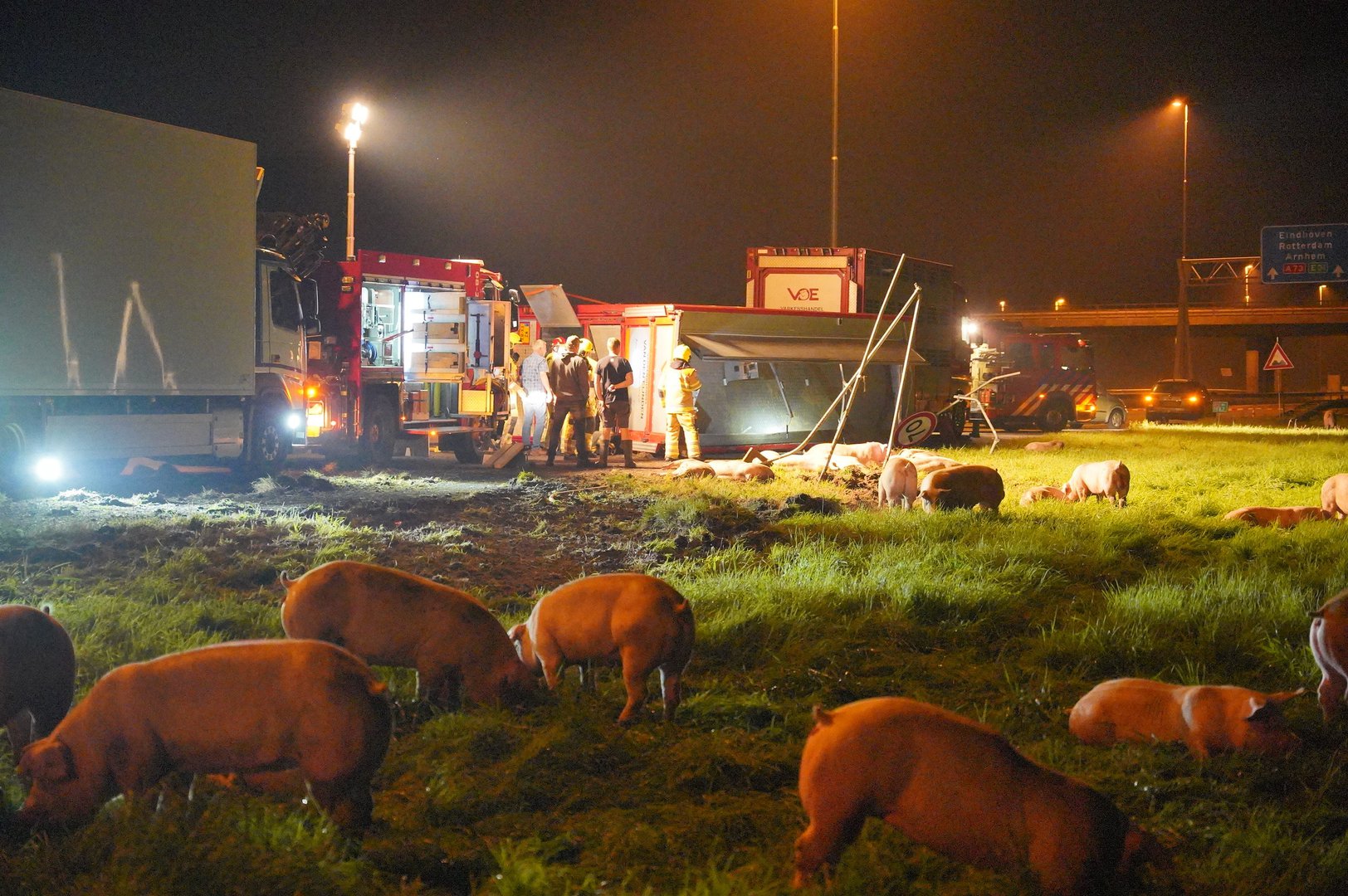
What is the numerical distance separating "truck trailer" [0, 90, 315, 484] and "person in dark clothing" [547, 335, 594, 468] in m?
4.09

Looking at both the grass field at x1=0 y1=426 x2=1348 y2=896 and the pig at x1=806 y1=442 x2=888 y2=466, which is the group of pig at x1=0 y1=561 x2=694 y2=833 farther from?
the pig at x1=806 y1=442 x2=888 y2=466

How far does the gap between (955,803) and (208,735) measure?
2290 mm

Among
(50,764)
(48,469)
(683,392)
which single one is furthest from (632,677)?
(683,392)

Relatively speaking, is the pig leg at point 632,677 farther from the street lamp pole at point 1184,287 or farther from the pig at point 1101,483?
the street lamp pole at point 1184,287

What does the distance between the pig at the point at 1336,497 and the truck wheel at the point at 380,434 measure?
12.3m

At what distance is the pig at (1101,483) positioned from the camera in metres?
12.8

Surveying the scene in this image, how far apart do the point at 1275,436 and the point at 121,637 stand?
26491 millimetres

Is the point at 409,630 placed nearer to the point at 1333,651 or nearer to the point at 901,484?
the point at 1333,651

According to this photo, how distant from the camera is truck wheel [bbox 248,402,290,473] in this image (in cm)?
1501

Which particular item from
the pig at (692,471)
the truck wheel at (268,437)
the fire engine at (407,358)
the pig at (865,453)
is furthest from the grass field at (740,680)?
the fire engine at (407,358)

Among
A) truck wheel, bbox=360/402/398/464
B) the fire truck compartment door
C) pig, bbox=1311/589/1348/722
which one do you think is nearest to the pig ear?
pig, bbox=1311/589/1348/722

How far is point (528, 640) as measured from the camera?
5355 millimetres

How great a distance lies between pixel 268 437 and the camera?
50.5 feet

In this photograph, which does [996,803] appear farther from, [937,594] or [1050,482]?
[1050,482]
